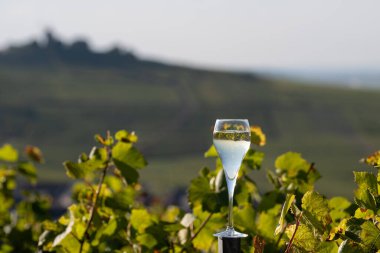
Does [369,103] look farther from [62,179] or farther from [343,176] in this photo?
[62,179]

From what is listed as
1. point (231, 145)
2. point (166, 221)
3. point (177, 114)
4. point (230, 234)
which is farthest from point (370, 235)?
point (177, 114)

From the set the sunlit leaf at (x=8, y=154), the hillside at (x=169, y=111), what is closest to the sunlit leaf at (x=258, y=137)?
the sunlit leaf at (x=8, y=154)

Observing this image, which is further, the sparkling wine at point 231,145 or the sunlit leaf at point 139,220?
the sunlit leaf at point 139,220

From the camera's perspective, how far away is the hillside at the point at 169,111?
5484cm

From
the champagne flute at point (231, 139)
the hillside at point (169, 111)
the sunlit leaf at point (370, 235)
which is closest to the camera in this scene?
the sunlit leaf at point (370, 235)

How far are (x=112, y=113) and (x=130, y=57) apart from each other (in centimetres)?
2668

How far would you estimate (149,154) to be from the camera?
56.5 metres

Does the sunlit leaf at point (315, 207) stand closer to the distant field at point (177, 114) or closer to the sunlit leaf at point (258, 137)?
the sunlit leaf at point (258, 137)

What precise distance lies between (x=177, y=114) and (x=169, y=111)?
97 cm

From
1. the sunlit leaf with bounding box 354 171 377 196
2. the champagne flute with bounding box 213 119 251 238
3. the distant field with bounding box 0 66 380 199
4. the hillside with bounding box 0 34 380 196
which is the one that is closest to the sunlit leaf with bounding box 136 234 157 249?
the champagne flute with bounding box 213 119 251 238

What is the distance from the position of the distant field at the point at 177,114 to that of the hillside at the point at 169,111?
104 mm

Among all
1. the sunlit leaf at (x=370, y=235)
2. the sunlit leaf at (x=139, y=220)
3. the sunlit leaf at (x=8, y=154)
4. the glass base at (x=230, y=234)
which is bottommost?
the sunlit leaf at (x=139, y=220)

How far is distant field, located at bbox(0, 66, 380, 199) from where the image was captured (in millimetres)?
54406

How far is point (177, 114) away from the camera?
66.8 m
